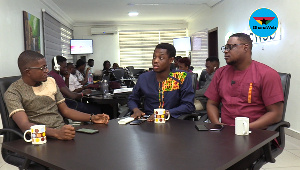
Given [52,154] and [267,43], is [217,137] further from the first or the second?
[267,43]

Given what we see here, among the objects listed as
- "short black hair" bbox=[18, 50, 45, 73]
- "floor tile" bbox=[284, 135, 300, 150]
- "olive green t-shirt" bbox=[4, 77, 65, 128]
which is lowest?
"floor tile" bbox=[284, 135, 300, 150]

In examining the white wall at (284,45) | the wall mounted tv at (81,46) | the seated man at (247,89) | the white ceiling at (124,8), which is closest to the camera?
the seated man at (247,89)

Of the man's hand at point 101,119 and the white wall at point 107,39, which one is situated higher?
the white wall at point 107,39

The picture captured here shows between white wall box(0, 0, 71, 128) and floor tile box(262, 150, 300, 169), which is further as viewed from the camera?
white wall box(0, 0, 71, 128)

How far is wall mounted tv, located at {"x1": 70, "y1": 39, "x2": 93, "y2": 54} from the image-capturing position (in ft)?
37.2

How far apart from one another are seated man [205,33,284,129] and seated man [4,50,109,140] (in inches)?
35.9

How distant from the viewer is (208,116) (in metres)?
2.46

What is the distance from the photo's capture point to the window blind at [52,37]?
290 inches

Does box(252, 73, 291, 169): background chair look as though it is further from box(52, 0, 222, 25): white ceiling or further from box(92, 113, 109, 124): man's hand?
box(52, 0, 222, 25): white ceiling

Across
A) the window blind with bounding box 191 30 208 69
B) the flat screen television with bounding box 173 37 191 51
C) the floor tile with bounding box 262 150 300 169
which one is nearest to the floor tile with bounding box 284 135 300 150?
the floor tile with bounding box 262 150 300 169

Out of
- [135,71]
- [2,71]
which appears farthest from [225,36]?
[2,71]

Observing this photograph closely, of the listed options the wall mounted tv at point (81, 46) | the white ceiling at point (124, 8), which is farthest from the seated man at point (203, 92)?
the wall mounted tv at point (81, 46)

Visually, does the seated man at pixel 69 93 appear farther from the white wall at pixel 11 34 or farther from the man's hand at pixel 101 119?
the man's hand at pixel 101 119

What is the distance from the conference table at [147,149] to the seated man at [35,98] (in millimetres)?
372
